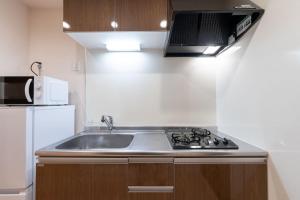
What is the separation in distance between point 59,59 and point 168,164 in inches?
63.8

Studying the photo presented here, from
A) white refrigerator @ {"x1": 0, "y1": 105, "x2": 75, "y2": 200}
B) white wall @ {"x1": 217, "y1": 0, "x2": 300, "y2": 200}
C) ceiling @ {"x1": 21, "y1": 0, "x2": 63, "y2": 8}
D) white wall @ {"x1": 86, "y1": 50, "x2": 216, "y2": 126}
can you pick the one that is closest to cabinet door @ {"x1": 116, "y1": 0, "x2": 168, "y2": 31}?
white wall @ {"x1": 86, "y1": 50, "x2": 216, "y2": 126}

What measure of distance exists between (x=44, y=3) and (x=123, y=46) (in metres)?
0.91

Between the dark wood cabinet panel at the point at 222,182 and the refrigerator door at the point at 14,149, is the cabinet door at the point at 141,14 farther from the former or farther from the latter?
the dark wood cabinet panel at the point at 222,182

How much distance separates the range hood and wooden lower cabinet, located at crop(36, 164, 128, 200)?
1.06 metres

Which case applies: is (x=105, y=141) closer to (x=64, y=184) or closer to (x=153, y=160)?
(x=64, y=184)

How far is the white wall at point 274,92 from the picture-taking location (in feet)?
3.37

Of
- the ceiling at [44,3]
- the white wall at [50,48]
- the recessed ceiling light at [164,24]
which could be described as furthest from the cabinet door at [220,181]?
the ceiling at [44,3]

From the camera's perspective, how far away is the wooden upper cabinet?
1.72m

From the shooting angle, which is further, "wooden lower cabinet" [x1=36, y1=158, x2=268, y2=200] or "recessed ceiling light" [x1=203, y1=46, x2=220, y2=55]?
"recessed ceiling light" [x1=203, y1=46, x2=220, y2=55]

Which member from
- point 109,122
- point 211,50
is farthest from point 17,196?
point 211,50

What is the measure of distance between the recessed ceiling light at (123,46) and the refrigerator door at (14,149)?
0.98 metres

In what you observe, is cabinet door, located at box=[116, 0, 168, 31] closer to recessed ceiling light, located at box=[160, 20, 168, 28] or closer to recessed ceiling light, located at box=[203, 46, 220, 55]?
recessed ceiling light, located at box=[160, 20, 168, 28]

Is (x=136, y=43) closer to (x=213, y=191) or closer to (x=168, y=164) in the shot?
(x=168, y=164)

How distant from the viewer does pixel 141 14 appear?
1734mm
